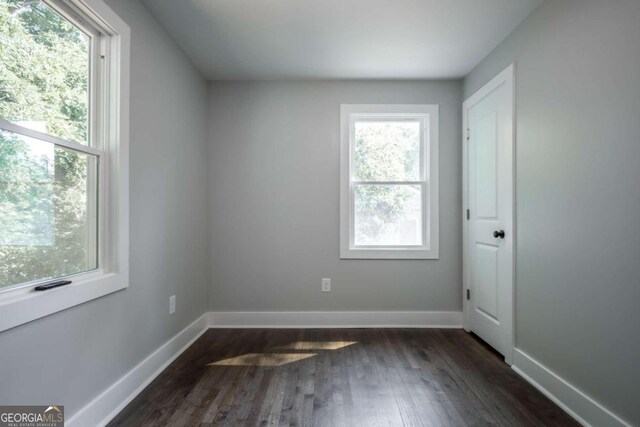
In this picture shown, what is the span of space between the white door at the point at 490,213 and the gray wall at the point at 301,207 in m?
0.21

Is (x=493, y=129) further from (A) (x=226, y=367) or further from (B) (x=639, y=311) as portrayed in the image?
(A) (x=226, y=367)

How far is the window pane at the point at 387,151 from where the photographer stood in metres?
3.40

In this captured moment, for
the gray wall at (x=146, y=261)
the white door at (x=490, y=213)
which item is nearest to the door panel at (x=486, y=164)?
the white door at (x=490, y=213)

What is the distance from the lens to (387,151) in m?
3.41

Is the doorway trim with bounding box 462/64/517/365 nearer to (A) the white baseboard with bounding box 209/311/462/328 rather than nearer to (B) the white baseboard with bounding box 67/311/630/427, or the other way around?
(B) the white baseboard with bounding box 67/311/630/427

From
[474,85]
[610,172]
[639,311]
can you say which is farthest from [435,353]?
[474,85]

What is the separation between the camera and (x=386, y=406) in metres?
1.94

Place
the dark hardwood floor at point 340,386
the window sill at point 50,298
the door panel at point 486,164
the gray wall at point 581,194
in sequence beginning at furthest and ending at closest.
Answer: the door panel at point 486,164 < the dark hardwood floor at point 340,386 < the gray wall at point 581,194 < the window sill at point 50,298

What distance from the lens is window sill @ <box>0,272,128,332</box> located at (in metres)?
1.27

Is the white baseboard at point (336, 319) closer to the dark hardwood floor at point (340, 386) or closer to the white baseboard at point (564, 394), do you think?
the dark hardwood floor at point (340, 386)

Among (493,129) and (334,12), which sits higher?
(334,12)

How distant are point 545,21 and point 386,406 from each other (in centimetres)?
255

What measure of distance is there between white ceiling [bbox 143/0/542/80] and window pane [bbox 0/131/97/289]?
1.25 meters

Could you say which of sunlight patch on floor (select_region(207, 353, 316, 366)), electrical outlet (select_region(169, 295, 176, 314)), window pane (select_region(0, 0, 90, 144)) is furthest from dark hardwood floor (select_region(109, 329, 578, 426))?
window pane (select_region(0, 0, 90, 144))
